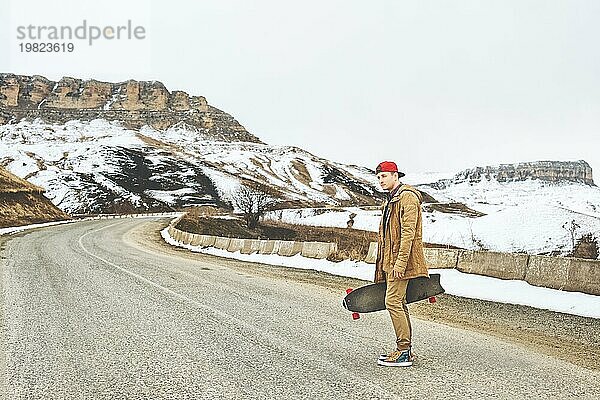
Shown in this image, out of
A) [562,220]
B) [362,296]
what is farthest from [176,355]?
[562,220]

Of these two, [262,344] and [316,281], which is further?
[316,281]

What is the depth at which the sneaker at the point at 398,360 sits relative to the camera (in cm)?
611

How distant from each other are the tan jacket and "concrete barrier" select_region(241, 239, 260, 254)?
56.0ft

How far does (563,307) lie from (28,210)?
56.3 m

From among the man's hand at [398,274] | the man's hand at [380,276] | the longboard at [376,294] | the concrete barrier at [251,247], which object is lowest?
the concrete barrier at [251,247]

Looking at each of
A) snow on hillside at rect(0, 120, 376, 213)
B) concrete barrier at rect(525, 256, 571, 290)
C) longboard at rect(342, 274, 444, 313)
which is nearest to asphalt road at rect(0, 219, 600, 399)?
longboard at rect(342, 274, 444, 313)

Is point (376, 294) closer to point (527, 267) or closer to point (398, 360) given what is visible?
point (398, 360)

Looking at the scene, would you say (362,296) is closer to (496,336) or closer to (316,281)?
(496,336)

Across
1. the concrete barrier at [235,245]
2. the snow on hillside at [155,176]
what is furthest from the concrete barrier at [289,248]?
the snow on hillside at [155,176]

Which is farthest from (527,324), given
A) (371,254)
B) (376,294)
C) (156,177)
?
(156,177)

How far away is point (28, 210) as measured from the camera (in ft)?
191

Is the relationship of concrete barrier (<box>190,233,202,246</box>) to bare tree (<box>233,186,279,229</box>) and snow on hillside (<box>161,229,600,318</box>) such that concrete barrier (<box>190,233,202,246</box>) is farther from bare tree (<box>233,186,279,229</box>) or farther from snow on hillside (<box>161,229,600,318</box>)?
bare tree (<box>233,186,279,229</box>)

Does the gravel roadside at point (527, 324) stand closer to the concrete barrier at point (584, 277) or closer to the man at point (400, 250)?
the concrete barrier at point (584, 277)

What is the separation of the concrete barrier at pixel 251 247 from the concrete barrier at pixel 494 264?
1030 centimetres
